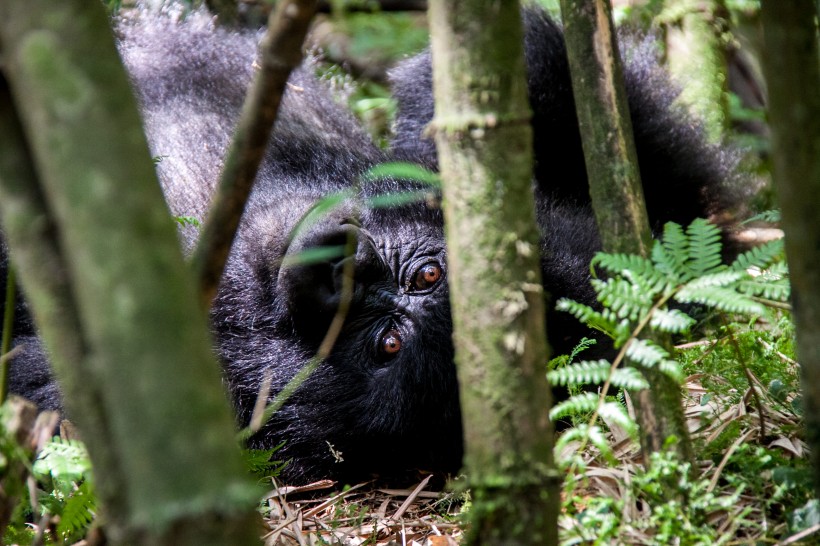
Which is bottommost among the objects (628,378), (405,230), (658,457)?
(658,457)

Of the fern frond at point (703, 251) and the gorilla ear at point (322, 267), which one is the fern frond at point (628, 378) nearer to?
the fern frond at point (703, 251)

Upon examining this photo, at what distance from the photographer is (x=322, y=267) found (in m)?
2.84

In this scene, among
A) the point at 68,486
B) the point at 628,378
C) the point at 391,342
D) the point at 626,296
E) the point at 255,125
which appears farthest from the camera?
the point at 391,342

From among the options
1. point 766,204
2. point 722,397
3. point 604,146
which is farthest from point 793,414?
point 766,204

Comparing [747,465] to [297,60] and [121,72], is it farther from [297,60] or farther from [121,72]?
[121,72]

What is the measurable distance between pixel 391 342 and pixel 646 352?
5.34ft

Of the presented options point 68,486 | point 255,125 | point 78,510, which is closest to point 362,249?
point 68,486

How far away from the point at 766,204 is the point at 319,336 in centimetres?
236

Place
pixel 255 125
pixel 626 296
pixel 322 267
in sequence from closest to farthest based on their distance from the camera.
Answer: pixel 255 125
pixel 626 296
pixel 322 267

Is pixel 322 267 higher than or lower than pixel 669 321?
higher

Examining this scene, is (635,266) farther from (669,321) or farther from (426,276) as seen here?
(426,276)

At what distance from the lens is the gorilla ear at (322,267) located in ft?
9.26

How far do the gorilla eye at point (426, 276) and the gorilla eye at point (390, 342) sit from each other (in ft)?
0.60

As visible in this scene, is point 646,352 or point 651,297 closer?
point 646,352
